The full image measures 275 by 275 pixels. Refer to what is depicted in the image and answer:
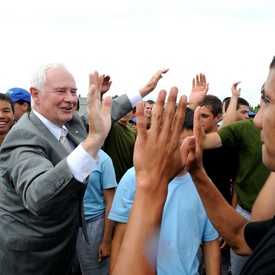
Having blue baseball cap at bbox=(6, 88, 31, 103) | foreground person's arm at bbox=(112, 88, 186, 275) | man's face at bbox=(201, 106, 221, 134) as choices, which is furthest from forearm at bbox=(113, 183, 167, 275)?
blue baseball cap at bbox=(6, 88, 31, 103)

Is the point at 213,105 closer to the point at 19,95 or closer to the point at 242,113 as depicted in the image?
the point at 242,113

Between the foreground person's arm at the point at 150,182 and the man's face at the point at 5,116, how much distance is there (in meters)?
3.34

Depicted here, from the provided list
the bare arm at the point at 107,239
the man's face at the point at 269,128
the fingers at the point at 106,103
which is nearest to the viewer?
the man's face at the point at 269,128

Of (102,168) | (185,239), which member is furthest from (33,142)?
(102,168)

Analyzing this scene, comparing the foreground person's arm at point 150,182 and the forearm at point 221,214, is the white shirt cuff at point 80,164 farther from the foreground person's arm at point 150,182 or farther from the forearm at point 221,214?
the foreground person's arm at point 150,182

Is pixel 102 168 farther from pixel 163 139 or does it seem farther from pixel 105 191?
pixel 163 139

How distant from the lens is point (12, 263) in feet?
7.77

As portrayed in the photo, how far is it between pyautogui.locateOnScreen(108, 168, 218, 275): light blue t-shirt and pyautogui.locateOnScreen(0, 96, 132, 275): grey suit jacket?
0.34 m

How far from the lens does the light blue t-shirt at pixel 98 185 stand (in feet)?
11.9

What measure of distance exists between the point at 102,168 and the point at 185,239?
1.60 m

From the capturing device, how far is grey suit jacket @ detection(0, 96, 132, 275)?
2094 mm

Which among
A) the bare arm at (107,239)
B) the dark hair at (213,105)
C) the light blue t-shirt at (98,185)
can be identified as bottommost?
the bare arm at (107,239)

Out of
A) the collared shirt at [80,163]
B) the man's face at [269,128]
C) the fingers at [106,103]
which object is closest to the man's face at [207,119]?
the fingers at [106,103]

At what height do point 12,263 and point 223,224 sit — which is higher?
point 223,224
